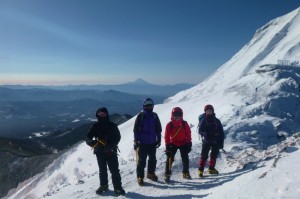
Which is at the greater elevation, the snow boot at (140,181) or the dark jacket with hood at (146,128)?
the dark jacket with hood at (146,128)

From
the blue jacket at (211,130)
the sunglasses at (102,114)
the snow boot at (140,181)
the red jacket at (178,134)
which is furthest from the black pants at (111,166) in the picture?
the blue jacket at (211,130)

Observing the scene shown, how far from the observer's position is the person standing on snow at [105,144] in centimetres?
1045

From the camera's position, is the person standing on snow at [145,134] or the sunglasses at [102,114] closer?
the sunglasses at [102,114]

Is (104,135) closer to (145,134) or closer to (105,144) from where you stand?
(105,144)

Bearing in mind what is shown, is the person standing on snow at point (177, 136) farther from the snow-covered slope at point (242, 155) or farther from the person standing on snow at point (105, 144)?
the person standing on snow at point (105, 144)

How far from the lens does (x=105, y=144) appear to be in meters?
10.4

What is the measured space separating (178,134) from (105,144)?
2485 mm

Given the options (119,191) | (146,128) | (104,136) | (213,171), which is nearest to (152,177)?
(119,191)

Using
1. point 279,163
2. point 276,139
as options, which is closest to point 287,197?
point 279,163

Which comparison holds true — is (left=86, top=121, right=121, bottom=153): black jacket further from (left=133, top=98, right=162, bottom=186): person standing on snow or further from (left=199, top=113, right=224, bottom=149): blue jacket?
(left=199, top=113, right=224, bottom=149): blue jacket

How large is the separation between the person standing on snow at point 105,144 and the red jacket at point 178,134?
1.82 metres

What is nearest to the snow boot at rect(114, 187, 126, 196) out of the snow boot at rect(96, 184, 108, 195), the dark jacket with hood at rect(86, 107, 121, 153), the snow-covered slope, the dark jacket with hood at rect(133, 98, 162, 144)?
the snow-covered slope

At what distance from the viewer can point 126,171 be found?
14.2 metres

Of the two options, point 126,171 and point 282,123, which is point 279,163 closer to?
point 126,171
